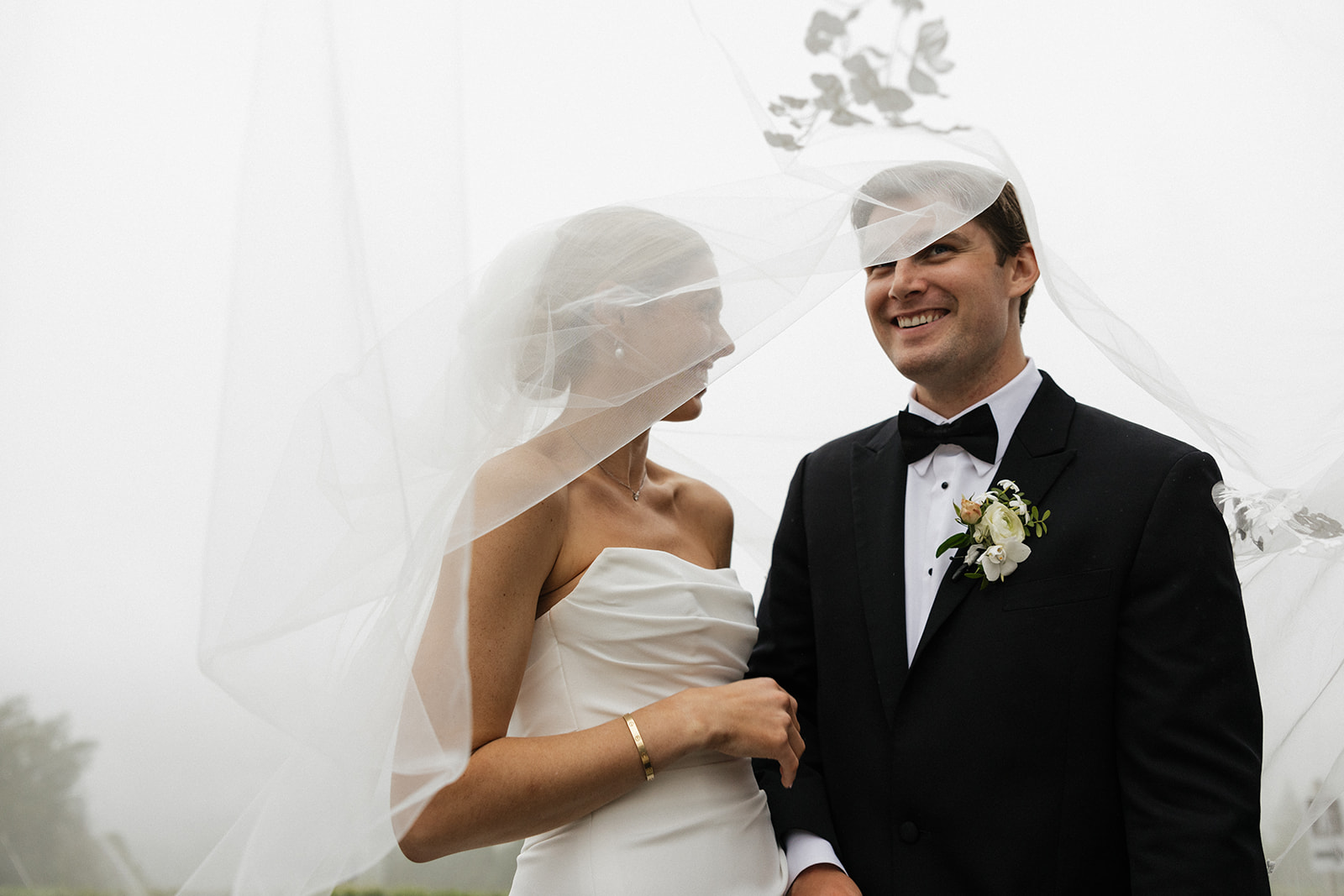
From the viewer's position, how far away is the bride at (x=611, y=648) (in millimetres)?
1944

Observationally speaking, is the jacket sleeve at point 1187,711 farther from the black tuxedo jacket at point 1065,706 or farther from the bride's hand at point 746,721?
the bride's hand at point 746,721

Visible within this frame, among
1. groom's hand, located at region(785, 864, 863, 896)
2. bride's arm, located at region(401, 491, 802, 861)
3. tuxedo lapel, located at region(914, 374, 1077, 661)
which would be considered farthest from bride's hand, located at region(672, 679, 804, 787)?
tuxedo lapel, located at region(914, 374, 1077, 661)

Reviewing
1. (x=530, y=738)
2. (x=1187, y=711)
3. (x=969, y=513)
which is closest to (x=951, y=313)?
(x=969, y=513)

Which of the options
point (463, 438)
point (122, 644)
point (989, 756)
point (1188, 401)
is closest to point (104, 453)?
point (122, 644)

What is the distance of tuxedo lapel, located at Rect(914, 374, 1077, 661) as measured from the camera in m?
2.26

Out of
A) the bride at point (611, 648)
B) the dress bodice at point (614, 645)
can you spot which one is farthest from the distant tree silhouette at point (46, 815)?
the dress bodice at point (614, 645)

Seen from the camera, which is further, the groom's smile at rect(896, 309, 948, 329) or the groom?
the groom's smile at rect(896, 309, 948, 329)

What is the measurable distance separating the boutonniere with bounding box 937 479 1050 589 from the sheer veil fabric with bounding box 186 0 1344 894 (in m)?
0.40

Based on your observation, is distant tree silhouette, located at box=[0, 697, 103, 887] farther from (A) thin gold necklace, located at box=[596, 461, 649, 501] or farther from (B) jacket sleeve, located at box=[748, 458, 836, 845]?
(B) jacket sleeve, located at box=[748, 458, 836, 845]

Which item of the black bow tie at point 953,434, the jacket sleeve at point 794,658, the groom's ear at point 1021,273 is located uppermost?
the groom's ear at point 1021,273

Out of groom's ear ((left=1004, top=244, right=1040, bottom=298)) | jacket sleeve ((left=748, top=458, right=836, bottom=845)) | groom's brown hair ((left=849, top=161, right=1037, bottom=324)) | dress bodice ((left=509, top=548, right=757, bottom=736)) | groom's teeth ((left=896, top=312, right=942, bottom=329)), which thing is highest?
groom's brown hair ((left=849, top=161, right=1037, bottom=324))

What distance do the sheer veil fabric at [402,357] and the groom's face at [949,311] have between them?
52 cm

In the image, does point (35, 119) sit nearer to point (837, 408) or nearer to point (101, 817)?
point (101, 817)

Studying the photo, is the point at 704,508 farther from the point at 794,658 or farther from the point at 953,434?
the point at 953,434
